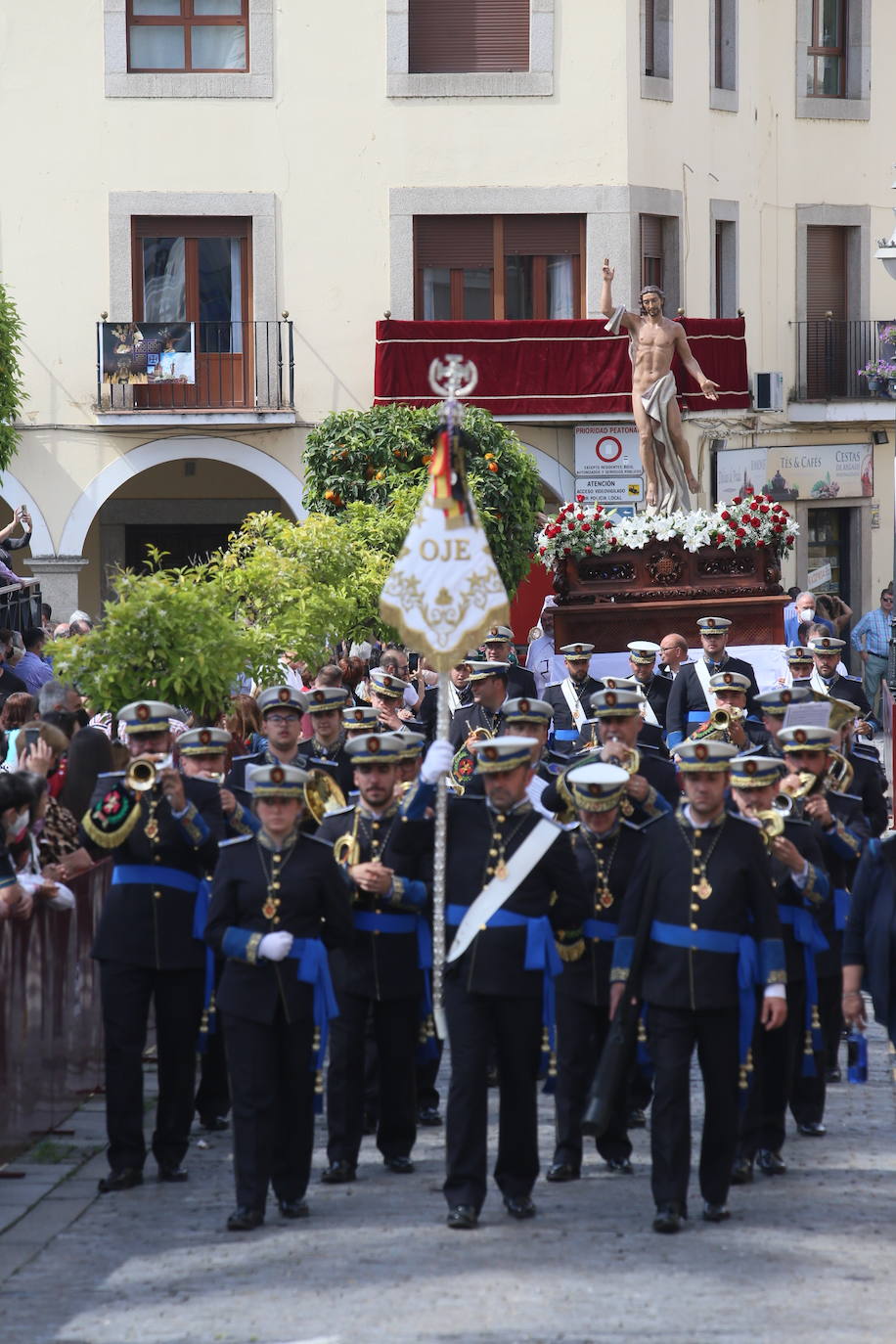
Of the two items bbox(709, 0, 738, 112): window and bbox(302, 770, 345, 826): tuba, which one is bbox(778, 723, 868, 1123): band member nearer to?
bbox(302, 770, 345, 826): tuba

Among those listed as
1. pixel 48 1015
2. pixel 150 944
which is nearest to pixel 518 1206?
pixel 150 944

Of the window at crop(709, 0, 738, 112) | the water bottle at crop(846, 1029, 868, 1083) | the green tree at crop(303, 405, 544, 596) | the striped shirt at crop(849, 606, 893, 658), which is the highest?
the window at crop(709, 0, 738, 112)

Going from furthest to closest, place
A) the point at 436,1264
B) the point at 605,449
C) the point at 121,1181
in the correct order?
the point at 605,449 → the point at 121,1181 → the point at 436,1264

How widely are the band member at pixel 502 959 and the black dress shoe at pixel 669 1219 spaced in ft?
1.72

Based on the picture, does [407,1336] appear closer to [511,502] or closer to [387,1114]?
[387,1114]

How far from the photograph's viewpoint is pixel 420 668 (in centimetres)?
1708

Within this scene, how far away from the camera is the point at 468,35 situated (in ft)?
84.4

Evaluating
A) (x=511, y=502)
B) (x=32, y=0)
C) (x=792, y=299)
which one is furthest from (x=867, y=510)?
(x=32, y=0)

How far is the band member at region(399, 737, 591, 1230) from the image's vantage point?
8.02 metres

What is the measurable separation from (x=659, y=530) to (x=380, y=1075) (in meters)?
10.4

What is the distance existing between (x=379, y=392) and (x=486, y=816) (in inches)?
692

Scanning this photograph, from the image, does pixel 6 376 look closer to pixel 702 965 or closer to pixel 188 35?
pixel 188 35

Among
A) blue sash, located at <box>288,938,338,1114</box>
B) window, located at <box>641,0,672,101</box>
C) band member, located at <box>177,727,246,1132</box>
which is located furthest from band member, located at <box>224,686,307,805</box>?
window, located at <box>641,0,672,101</box>

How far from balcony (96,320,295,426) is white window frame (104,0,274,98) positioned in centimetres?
269
